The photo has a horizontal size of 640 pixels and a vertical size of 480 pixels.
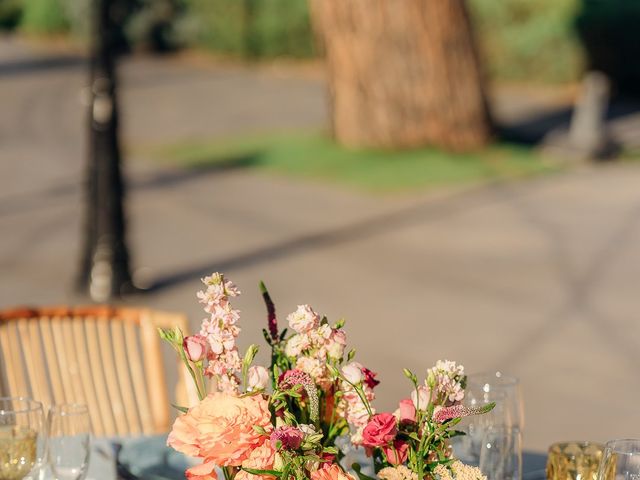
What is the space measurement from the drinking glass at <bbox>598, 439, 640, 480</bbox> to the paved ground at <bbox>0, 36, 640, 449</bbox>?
3741 mm

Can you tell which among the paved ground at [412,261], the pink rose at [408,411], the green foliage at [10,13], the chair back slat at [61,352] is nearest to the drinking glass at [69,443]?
the pink rose at [408,411]

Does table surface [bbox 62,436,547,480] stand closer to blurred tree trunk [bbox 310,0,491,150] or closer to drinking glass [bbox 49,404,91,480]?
drinking glass [bbox 49,404,91,480]

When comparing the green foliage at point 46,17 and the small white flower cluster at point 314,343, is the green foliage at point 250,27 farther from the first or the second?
the small white flower cluster at point 314,343

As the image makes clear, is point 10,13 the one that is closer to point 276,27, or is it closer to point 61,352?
point 276,27

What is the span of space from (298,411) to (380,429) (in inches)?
8.4

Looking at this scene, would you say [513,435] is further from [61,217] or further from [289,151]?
[289,151]

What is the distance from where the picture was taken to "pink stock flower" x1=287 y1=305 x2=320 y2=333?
8.15 ft

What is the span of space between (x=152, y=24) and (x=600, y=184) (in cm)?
1741

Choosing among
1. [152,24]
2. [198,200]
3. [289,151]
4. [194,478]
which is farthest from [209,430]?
[152,24]

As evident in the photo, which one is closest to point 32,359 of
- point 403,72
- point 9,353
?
point 9,353

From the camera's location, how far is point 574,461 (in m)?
2.98

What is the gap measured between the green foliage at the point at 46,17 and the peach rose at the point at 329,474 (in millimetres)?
30586

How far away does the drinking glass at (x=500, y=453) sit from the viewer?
2.81 metres

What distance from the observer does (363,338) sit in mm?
8117
